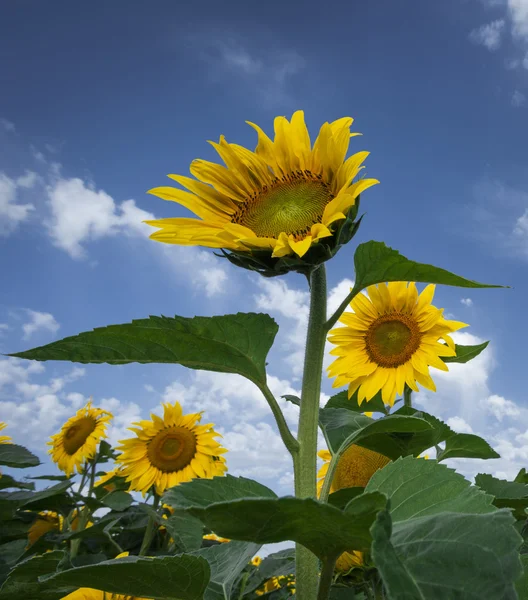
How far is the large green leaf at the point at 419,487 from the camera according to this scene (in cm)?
109

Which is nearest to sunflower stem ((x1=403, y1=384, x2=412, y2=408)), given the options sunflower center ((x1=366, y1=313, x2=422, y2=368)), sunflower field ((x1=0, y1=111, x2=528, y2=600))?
sunflower center ((x1=366, y1=313, x2=422, y2=368))

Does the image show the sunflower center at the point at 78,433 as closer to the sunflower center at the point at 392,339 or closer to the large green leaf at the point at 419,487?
the sunflower center at the point at 392,339

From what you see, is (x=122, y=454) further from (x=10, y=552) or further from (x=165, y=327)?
(x=165, y=327)

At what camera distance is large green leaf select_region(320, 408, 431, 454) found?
4.57 feet

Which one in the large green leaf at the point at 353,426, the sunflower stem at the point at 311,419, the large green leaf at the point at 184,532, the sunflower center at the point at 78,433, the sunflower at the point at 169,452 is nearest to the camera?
the sunflower stem at the point at 311,419

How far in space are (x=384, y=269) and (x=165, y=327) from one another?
19.1 inches

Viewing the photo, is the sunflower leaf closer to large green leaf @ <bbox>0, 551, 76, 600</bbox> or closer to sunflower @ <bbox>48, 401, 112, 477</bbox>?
large green leaf @ <bbox>0, 551, 76, 600</bbox>

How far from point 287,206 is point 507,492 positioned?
1322 millimetres

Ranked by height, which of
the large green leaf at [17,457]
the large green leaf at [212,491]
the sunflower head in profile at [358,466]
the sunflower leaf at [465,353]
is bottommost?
the large green leaf at [212,491]

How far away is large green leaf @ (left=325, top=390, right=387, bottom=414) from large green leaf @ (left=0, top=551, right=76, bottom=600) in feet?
4.56

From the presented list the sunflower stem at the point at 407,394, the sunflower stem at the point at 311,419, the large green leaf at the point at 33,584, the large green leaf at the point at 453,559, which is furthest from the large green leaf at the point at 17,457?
the large green leaf at the point at 453,559

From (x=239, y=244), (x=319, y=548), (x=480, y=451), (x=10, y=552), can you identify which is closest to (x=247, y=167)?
(x=239, y=244)

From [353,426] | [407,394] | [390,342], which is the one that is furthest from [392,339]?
[353,426]

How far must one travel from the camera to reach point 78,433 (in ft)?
16.3
